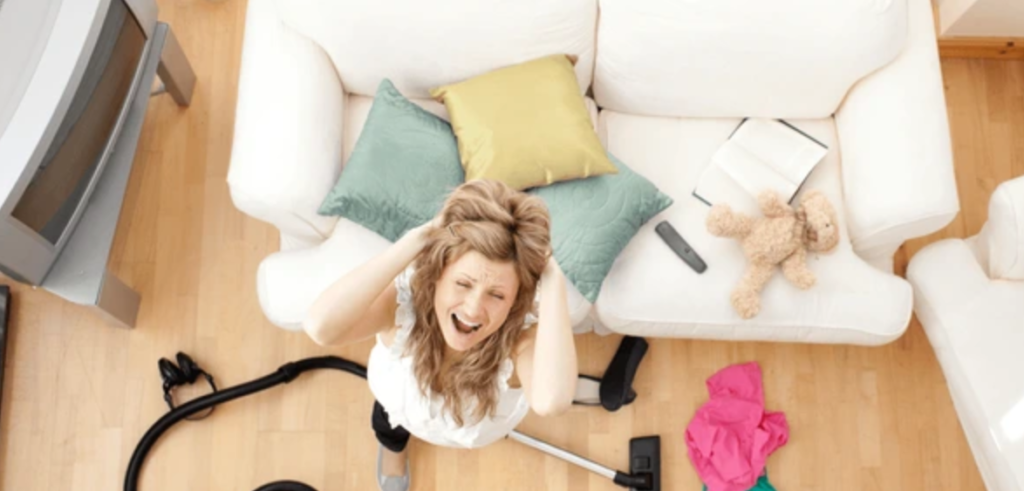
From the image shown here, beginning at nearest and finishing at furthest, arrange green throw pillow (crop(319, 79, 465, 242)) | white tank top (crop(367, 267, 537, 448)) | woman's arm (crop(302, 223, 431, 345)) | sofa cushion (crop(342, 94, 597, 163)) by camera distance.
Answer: woman's arm (crop(302, 223, 431, 345))
white tank top (crop(367, 267, 537, 448))
green throw pillow (crop(319, 79, 465, 242))
sofa cushion (crop(342, 94, 597, 163))

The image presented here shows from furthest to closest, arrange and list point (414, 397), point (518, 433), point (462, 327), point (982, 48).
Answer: point (982, 48)
point (518, 433)
point (414, 397)
point (462, 327)

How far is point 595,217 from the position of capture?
87.4 inches

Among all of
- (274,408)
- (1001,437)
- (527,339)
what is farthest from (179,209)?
(1001,437)

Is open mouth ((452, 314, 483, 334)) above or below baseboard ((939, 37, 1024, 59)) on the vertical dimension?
above

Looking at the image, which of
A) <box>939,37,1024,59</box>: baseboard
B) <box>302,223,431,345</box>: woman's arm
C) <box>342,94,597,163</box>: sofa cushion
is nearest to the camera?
<box>302,223,431,345</box>: woman's arm

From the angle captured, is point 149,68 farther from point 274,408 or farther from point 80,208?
point 274,408

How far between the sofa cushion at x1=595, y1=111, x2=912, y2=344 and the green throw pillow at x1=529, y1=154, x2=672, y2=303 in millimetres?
96

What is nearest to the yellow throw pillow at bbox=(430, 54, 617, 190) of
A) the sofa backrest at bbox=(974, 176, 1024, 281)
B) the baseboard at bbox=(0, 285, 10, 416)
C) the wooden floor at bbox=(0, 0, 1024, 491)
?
the wooden floor at bbox=(0, 0, 1024, 491)

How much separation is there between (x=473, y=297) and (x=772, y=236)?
1.00m

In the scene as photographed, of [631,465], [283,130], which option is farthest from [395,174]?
[631,465]

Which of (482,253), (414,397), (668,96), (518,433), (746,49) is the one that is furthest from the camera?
(518,433)

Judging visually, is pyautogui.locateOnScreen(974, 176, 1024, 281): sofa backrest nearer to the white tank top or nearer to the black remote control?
the black remote control

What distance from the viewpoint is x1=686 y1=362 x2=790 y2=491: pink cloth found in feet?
8.57

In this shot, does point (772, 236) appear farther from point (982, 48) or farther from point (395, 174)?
point (982, 48)
